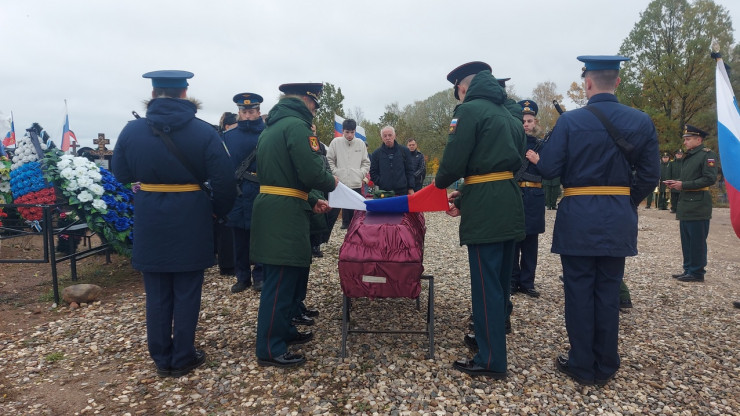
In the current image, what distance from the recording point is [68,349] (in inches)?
160

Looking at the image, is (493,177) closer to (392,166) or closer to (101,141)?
(392,166)

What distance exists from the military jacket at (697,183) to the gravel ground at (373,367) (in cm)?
145

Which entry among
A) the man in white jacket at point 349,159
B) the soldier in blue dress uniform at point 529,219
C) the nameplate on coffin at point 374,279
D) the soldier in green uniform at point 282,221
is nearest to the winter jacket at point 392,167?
the man in white jacket at point 349,159

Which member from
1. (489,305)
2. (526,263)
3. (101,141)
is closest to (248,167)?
(489,305)

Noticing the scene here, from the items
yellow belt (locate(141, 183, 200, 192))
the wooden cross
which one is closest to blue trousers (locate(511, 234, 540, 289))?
yellow belt (locate(141, 183, 200, 192))

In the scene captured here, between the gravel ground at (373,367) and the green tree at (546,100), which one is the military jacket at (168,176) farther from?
the green tree at (546,100)

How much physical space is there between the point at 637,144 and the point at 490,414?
2.24 meters

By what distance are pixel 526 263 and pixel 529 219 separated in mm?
667

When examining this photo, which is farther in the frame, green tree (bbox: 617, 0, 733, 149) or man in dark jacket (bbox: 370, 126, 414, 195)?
green tree (bbox: 617, 0, 733, 149)

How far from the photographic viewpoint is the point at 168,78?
11.2 feet

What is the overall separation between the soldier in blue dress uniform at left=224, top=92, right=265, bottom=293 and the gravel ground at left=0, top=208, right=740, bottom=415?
1.33 ft

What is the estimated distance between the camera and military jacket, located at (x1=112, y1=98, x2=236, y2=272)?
3.37 meters

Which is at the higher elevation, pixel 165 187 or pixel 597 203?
pixel 165 187

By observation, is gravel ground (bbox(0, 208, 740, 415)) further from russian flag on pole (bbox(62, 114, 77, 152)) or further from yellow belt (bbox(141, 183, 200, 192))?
russian flag on pole (bbox(62, 114, 77, 152))
